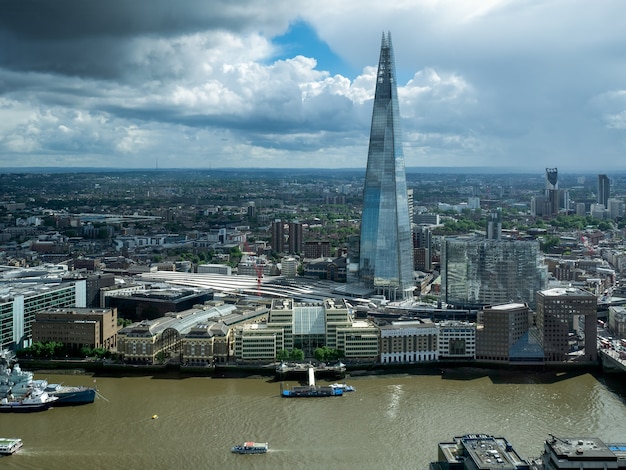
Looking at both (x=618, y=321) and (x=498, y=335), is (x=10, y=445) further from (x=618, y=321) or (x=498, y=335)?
(x=618, y=321)

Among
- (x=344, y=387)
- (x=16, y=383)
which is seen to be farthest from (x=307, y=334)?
(x=16, y=383)

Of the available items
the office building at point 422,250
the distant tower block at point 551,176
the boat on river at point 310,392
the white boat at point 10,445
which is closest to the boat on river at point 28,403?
the white boat at point 10,445

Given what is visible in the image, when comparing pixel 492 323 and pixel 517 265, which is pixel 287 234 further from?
pixel 492 323

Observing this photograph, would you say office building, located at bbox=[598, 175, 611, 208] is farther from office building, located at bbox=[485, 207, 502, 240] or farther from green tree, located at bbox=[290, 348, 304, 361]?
green tree, located at bbox=[290, 348, 304, 361]

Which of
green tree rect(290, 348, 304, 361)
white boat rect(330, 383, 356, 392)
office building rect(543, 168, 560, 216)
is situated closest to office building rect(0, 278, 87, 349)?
green tree rect(290, 348, 304, 361)

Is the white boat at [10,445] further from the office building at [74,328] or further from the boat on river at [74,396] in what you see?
the office building at [74,328]
